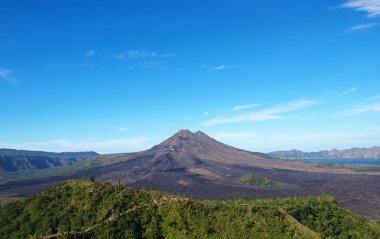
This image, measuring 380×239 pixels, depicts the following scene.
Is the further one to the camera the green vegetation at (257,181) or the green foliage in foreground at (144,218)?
the green vegetation at (257,181)

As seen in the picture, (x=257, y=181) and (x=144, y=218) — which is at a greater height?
(x=257, y=181)

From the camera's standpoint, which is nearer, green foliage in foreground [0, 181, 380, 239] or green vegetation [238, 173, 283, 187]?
green foliage in foreground [0, 181, 380, 239]

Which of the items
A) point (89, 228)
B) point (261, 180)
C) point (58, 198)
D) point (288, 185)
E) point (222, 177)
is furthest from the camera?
point (222, 177)

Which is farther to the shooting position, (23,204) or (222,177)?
(222,177)

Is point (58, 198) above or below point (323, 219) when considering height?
above

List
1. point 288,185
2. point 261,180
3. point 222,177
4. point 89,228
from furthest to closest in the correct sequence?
point 222,177
point 261,180
point 288,185
point 89,228

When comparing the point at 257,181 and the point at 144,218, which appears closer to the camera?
the point at 144,218

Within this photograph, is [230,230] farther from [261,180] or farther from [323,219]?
[261,180]

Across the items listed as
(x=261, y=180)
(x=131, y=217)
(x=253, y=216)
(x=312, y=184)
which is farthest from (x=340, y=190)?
(x=131, y=217)
